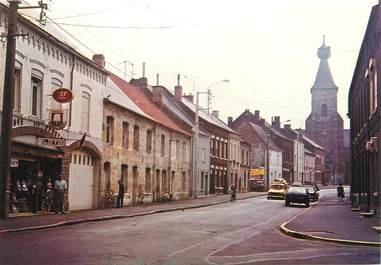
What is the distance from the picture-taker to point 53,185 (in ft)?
91.4

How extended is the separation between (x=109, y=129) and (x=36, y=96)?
9.51 meters

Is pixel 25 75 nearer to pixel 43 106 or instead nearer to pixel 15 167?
pixel 43 106

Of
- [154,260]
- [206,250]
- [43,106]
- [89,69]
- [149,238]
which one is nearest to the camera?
[154,260]

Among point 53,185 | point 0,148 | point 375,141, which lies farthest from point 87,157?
point 375,141

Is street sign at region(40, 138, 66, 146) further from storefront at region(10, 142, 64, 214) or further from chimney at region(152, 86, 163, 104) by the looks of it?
chimney at region(152, 86, 163, 104)

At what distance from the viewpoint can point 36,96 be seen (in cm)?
2623

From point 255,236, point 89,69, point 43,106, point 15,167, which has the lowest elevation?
point 255,236

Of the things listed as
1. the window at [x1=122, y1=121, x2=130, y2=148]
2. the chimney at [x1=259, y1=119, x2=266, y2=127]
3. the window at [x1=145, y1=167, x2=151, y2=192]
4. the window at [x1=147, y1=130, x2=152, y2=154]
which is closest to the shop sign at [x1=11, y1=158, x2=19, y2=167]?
the window at [x1=122, y1=121, x2=130, y2=148]

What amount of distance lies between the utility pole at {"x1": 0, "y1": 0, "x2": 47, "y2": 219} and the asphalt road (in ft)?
9.30

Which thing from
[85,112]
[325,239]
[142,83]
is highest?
[142,83]

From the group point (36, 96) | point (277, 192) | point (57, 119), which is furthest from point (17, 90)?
point (277, 192)

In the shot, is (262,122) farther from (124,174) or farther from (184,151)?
(124,174)

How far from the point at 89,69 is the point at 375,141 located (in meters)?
15.0

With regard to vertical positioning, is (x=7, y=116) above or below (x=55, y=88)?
below
